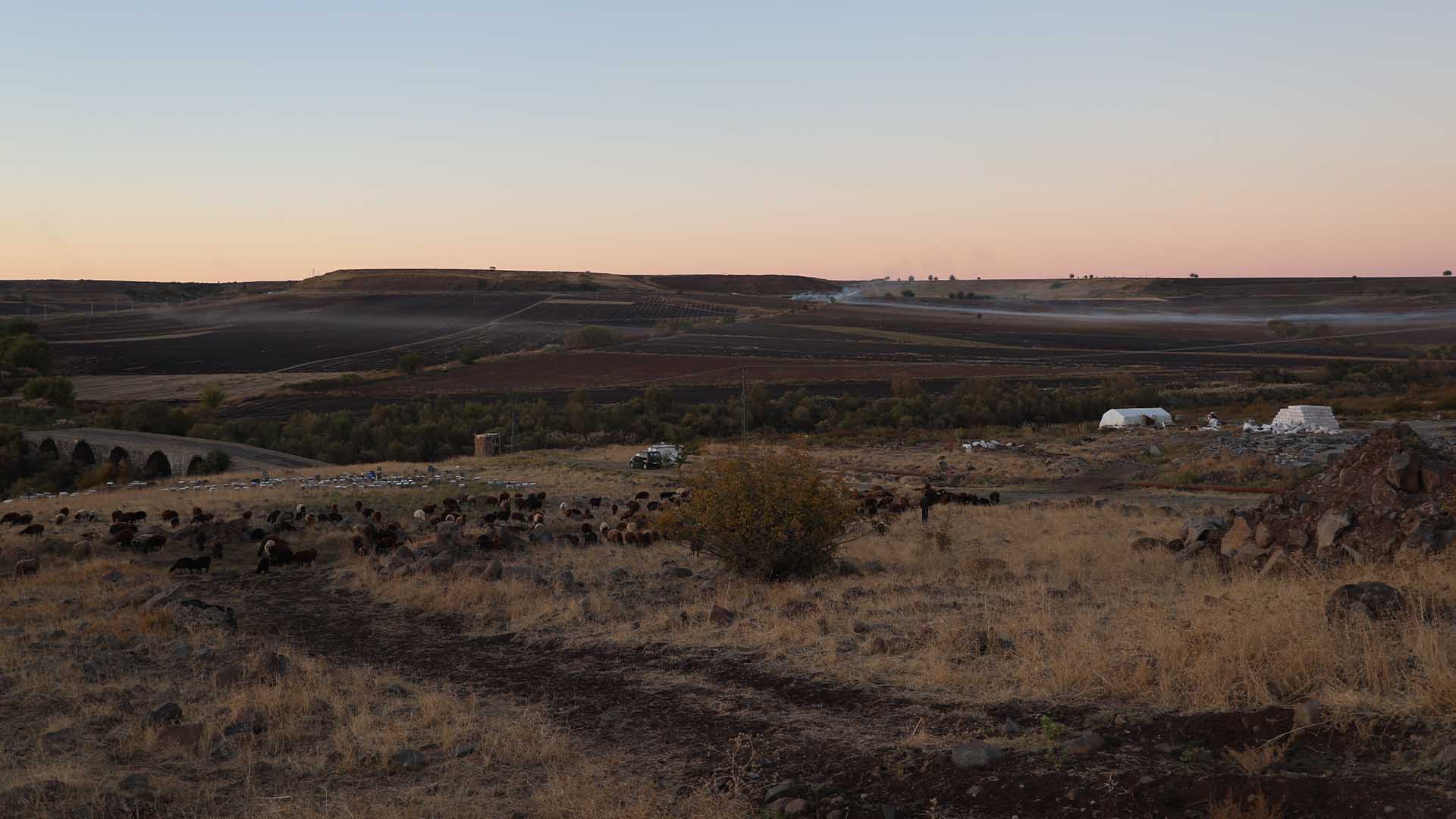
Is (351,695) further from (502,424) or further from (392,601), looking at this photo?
(502,424)

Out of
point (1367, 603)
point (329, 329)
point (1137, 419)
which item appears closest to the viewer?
point (1367, 603)

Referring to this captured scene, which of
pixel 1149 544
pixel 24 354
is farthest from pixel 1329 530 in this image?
pixel 24 354

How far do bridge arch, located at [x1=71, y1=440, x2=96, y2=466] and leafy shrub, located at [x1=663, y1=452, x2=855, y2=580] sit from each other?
43.4 m

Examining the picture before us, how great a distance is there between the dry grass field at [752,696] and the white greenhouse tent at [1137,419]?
40977 mm

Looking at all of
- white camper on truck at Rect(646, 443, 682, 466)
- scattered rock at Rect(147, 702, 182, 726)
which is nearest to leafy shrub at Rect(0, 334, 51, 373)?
white camper on truck at Rect(646, 443, 682, 466)

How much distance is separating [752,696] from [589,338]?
367 feet

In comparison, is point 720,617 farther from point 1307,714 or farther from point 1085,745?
point 1307,714

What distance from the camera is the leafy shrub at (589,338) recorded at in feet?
385

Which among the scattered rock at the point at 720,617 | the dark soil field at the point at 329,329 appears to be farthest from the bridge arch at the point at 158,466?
the dark soil field at the point at 329,329

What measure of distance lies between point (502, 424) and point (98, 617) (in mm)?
50930

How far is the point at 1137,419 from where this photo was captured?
5478 cm

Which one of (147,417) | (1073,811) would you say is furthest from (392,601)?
(147,417)

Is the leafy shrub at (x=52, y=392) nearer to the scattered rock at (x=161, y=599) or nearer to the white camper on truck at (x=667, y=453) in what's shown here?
the white camper on truck at (x=667, y=453)

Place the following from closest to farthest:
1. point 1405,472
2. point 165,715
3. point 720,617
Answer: point 165,715 → point 720,617 → point 1405,472
